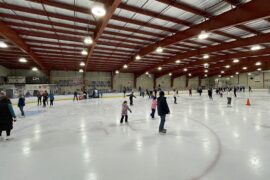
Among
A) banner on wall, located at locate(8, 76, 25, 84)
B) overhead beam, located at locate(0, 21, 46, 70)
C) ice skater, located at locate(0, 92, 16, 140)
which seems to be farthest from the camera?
banner on wall, located at locate(8, 76, 25, 84)

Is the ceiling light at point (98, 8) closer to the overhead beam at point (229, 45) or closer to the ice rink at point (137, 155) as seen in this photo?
the ice rink at point (137, 155)

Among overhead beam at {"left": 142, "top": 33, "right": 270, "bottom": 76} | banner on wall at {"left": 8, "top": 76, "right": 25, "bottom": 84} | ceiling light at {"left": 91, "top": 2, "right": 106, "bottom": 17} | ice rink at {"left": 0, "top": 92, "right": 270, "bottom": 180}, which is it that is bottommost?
ice rink at {"left": 0, "top": 92, "right": 270, "bottom": 180}

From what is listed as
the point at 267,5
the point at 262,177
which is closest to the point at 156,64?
the point at 267,5

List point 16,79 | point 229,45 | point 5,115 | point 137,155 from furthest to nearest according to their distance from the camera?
point 16,79 → point 229,45 → point 5,115 → point 137,155

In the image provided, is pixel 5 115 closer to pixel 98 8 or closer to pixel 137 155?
pixel 137 155

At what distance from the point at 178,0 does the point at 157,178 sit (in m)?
7.28

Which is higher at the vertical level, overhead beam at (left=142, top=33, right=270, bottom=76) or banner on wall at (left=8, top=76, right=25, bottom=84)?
overhead beam at (left=142, top=33, right=270, bottom=76)

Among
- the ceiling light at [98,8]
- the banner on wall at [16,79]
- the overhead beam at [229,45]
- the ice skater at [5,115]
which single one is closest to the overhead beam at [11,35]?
the ice skater at [5,115]

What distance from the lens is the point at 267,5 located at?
21.8ft

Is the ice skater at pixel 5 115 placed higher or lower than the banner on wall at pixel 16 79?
lower

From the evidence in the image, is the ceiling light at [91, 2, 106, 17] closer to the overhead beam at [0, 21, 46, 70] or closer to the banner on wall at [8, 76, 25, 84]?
the overhead beam at [0, 21, 46, 70]

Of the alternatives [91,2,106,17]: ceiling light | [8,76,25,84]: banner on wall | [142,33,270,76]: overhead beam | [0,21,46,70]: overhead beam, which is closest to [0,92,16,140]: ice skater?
[91,2,106,17]: ceiling light

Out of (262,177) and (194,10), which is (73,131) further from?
(194,10)

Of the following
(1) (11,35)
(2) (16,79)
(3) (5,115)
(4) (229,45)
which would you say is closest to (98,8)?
(3) (5,115)
